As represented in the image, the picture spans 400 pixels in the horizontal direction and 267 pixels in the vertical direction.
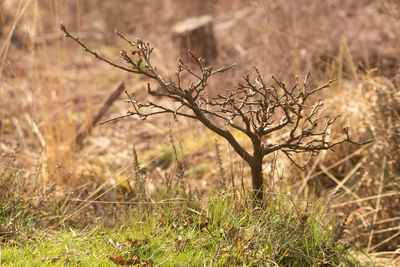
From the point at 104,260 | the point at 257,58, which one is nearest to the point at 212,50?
the point at 257,58

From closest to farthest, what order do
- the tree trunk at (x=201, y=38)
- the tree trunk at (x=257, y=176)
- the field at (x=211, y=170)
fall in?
1. the field at (x=211, y=170)
2. the tree trunk at (x=257, y=176)
3. the tree trunk at (x=201, y=38)

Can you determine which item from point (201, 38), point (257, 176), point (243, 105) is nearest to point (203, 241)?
point (257, 176)

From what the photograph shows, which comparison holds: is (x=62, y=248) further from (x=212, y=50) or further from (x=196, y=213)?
(x=212, y=50)

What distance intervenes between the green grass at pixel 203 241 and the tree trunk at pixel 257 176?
0.06 m

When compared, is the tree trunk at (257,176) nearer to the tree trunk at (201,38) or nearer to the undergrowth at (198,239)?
the undergrowth at (198,239)

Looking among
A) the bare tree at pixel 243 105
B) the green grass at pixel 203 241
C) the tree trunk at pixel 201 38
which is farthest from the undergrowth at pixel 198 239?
the tree trunk at pixel 201 38

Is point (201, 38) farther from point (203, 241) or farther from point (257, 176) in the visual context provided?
point (203, 241)

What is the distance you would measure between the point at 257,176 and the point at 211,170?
1.74 m

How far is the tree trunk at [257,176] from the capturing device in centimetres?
252

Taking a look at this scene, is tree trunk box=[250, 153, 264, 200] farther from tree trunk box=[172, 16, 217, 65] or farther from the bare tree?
tree trunk box=[172, 16, 217, 65]

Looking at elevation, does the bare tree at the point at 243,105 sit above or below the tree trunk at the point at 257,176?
above

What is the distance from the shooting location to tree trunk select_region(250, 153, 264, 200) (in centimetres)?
252

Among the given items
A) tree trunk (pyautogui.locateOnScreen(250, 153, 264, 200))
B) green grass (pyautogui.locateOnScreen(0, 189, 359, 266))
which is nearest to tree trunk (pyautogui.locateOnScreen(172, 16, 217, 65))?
tree trunk (pyautogui.locateOnScreen(250, 153, 264, 200))

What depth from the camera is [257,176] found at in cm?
258
